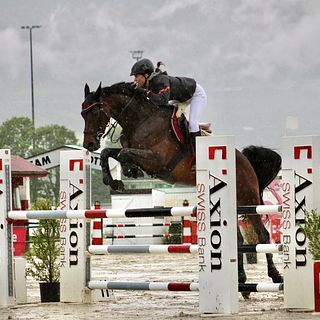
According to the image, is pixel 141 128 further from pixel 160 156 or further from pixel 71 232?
pixel 71 232

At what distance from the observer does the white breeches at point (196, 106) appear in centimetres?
838

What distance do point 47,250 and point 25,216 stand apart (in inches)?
22.8

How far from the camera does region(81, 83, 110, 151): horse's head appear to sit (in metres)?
8.12

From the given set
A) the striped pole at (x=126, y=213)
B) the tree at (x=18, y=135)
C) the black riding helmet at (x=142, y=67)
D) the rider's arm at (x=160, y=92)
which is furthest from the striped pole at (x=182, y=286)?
the tree at (x=18, y=135)

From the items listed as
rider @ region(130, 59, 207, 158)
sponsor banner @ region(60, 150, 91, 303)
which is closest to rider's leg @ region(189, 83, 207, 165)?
rider @ region(130, 59, 207, 158)

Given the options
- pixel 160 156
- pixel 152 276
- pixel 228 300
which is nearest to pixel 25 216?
pixel 160 156

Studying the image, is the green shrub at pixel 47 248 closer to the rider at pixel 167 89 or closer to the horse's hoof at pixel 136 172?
the horse's hoof at pixel 136 172

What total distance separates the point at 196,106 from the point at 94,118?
902 millimetres

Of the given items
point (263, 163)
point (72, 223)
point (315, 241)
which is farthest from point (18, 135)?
point (315, 241)

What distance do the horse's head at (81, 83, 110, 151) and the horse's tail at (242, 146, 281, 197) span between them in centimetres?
151

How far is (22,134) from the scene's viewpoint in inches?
2768

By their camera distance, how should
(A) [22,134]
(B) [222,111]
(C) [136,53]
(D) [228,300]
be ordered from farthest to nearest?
(B) [222,111]
(A) [22,134]
(C) [136,53]
(D) [228,300]

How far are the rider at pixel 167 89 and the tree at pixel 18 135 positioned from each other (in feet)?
199

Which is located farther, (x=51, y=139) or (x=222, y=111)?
(x=222, y=111)
